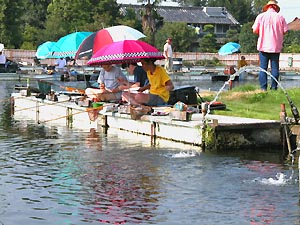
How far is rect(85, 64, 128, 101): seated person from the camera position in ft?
60.2

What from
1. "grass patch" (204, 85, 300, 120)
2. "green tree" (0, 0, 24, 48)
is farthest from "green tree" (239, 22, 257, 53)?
"grass patch" (204, 85, 300, 120)

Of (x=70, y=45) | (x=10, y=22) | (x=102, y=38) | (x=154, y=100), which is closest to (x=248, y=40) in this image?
(x=10, y=22)

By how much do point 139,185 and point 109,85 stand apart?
25.0ft

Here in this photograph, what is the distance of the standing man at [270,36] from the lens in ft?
A: 61.6

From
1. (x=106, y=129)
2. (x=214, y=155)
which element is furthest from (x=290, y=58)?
(x=214, y=155)

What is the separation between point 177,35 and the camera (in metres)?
71.2

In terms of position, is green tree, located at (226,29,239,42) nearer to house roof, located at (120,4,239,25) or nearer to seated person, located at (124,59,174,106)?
house roof, located at (120,4,239,25)

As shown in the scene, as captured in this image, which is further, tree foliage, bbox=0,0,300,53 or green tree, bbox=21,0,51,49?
green tree, bbox=21,0,51,49

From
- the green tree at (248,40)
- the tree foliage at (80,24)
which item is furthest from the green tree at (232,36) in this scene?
the green tree at (248,40)

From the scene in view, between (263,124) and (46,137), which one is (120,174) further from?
(46,137)

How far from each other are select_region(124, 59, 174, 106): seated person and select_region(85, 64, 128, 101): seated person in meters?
1.61

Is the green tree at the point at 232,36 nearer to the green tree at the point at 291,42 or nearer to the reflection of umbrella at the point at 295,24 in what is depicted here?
the green tree at the point at 291,42

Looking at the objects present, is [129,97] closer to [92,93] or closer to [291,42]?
[92,93]

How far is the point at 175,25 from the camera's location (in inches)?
2781
